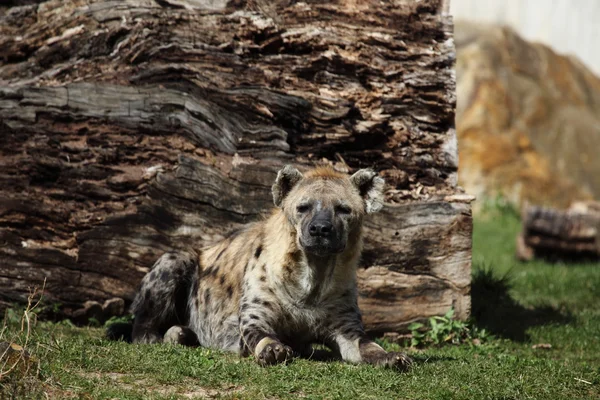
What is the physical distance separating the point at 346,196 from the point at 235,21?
96.2 inches

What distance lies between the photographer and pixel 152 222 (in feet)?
23.6

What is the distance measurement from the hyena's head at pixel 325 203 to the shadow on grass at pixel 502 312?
7.27 ft

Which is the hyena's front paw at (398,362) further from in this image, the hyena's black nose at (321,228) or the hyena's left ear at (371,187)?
the hyena's left ear at (371,187)

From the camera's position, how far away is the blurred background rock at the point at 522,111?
55.3 ft

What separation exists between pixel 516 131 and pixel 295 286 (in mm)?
12131

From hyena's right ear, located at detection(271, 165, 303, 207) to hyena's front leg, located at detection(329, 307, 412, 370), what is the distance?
40.5 inches

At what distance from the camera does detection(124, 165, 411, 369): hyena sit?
568 cm

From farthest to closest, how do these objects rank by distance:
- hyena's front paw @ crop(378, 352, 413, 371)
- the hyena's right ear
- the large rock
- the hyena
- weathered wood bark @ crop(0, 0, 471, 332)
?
the large rock < weathered wood bark @ crop(0, 0, 471, 332) < the hyena's right ear < the hyena < hyena's front paw @ crop(378, 352, 413, 371)

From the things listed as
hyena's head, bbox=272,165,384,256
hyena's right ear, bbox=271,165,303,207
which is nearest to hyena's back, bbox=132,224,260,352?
hyena's right ear, bbox=271,165,303,207

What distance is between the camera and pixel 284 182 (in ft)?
20.2

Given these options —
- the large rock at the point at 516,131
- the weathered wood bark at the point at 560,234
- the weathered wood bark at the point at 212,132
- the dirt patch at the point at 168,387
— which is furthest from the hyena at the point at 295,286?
the large rock at the point at 516,131

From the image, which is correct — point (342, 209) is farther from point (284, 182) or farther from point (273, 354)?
point (273, 354)

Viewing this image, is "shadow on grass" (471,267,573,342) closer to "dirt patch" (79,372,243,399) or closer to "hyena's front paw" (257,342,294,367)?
"hyena's front paw" (257,342,294,367)

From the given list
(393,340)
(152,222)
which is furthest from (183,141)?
(393,340)
